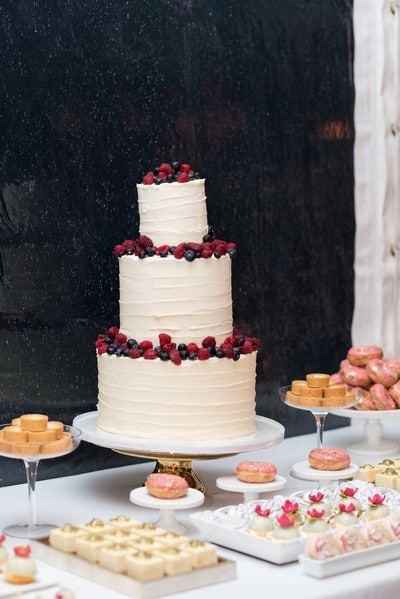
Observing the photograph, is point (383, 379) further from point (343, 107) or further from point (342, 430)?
point (343, 107)

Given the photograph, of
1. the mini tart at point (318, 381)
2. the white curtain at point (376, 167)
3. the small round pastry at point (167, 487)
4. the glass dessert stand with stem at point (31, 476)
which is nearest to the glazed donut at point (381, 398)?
the mini tart at point (318, 381)

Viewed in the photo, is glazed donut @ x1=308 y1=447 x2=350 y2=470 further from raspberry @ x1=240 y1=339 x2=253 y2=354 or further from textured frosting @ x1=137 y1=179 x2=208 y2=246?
textured frosting @ x1=137 y1=179 x2=208 y2=246

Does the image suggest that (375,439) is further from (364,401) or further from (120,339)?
(120,339)

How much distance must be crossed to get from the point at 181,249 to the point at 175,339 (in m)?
0.18

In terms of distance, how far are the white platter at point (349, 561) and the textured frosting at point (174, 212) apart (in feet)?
2.30

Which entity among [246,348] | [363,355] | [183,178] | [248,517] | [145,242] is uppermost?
[183,178]

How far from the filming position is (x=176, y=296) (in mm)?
2148

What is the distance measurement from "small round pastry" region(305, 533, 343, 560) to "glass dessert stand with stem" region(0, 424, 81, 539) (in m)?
0.46

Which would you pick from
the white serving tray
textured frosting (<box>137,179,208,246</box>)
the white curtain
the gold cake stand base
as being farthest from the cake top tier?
the white curtain

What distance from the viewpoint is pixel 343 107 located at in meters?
3.01

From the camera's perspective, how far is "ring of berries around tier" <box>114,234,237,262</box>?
213 centimetres

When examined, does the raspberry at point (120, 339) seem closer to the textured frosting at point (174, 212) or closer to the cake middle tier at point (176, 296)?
the cake middle tier at point (176, 296)

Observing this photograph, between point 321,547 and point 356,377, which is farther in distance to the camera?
point 356,377

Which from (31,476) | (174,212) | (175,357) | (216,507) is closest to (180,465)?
(216,507)
